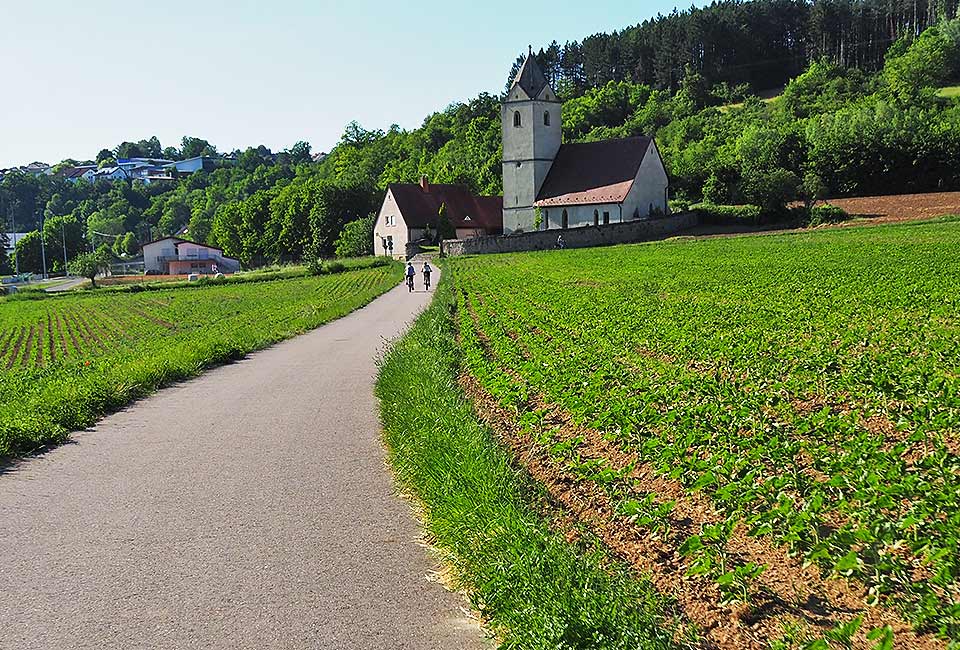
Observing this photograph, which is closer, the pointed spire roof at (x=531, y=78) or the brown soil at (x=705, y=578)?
the brown soil at (x=705, y=578)

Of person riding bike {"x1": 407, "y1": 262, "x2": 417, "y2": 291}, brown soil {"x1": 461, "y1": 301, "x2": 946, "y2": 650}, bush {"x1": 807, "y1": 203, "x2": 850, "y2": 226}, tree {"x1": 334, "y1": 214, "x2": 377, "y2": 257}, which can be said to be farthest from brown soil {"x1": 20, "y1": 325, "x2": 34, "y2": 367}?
tree {"x1": 334, "y1": 214, "x2": 377, "y2": 257}

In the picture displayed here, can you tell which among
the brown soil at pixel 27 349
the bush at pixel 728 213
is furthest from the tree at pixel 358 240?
the brown soil at pixel 27 349

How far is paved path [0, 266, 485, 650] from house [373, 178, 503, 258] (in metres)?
67.4

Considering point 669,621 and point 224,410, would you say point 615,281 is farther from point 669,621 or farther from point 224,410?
point 669,621

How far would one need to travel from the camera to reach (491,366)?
50.2 feet

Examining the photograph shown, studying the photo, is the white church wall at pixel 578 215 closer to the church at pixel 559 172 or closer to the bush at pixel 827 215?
the church at pixel 559 172

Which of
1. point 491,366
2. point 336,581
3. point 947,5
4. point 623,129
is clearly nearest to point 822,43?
point 947,5

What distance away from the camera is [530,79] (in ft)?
242

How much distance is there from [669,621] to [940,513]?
2229 millimetres

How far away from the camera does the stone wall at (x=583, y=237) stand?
63906 millimetres

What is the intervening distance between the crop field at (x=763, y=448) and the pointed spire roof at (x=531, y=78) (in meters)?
54.6

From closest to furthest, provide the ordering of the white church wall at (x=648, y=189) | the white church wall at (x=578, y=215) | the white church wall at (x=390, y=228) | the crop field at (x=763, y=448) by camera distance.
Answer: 1. the crop field at (x=763, y=448)
2. the white church wall at (x=578, y=215)
3. the white church wall at (x=648, y=189)
4. the white church wall at (x=390, y=228)

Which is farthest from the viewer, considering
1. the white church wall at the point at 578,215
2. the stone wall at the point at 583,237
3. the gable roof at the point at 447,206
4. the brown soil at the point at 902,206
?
the gable roof at the point at 447,206

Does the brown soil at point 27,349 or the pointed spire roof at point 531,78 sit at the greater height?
the pointed spire roof at point 531,78
